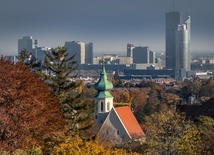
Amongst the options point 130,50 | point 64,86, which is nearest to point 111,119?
point 64,86

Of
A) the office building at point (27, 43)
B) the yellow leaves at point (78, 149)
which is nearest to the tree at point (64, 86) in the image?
the yellow leaves at point (78, 149)

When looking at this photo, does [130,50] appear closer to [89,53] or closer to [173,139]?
[89,53]

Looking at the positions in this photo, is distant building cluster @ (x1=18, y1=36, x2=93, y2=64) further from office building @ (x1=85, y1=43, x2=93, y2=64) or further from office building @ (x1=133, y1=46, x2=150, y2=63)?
office building @ (x1=133, y1=46, x2=150, y2=63)

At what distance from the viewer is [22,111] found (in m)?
12.2

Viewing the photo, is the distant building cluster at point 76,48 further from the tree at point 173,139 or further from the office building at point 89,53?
the tree at point 173,139

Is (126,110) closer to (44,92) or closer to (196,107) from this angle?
(196,107)

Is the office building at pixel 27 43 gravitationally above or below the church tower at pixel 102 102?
above

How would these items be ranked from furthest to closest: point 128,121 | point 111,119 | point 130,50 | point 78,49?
point 130,50 < point 78,49 < point 128,121 < point 111,119

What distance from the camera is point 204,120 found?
1809cm

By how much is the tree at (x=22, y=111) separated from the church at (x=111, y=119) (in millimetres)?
8768

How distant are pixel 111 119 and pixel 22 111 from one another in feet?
39.5

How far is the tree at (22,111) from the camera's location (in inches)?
468

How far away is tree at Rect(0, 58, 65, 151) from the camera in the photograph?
468 inches

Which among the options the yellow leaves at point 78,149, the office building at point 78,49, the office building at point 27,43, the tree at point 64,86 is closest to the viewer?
the yellow leaves at point 78,149
